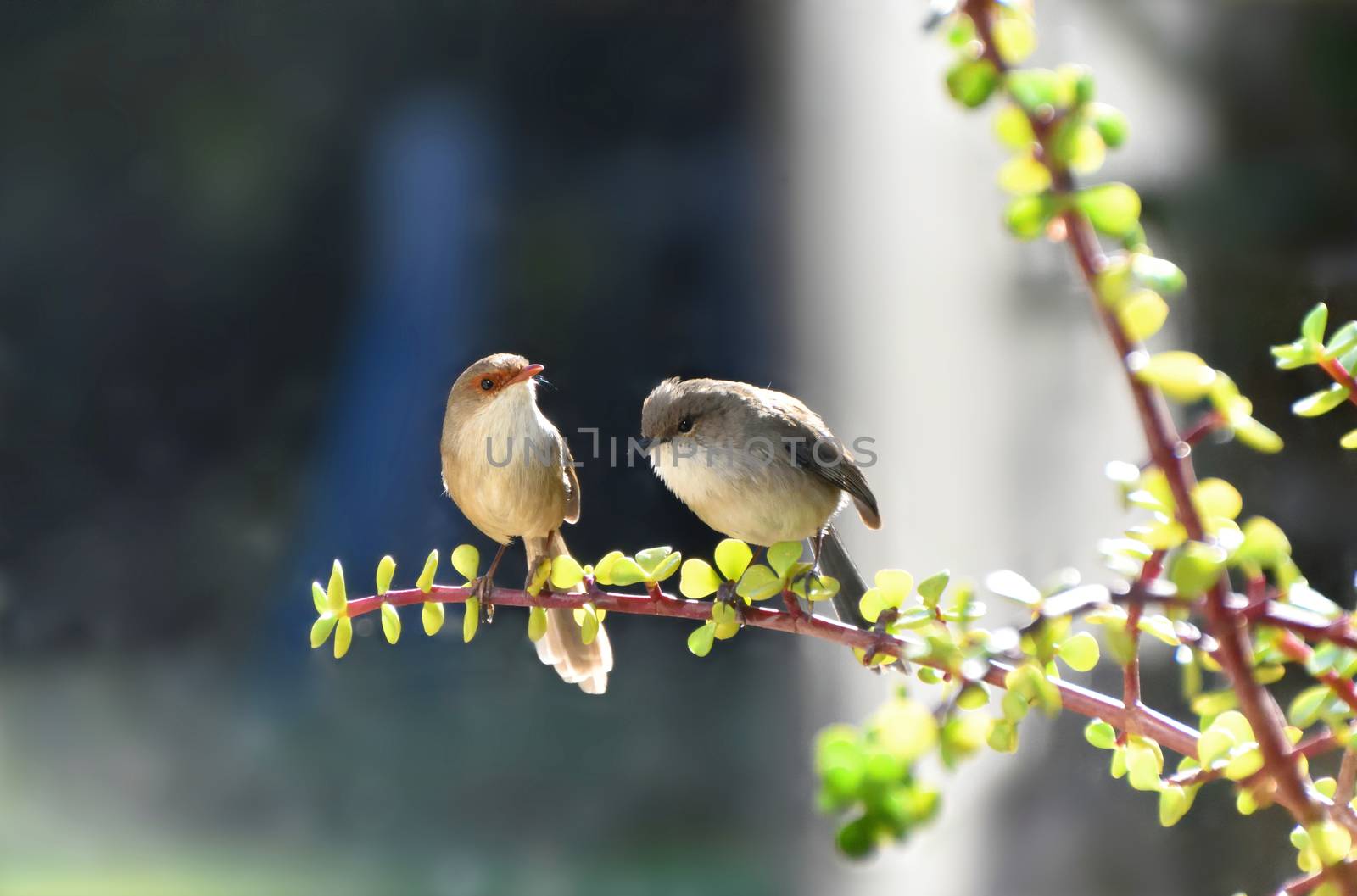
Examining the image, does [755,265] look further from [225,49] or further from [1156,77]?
[225,49]

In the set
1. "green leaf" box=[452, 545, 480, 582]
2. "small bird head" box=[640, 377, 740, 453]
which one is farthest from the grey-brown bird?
"green leaf" box=[452, 545, 480, 582]

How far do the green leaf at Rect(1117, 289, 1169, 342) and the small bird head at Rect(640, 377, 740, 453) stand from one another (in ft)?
3.10

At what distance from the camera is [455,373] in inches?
84.9

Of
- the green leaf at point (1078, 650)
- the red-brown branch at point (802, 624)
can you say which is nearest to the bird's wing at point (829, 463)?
the red-brown branch at point (802, 624)

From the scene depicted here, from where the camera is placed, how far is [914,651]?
0.50 metres

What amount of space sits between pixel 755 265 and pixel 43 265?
4.56 ft

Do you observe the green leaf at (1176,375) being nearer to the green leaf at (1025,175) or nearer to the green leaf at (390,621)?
the green leaf at (1025,175)

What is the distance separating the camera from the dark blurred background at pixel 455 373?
82.6 inches

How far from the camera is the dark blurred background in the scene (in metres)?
2.10

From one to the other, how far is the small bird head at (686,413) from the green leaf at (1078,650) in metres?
0.75

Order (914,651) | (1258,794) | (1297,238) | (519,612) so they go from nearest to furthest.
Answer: (914,651) < (1258,794) < (1297,238) < (519,612)

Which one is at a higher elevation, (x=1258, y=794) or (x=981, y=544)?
(x=981, y=544)

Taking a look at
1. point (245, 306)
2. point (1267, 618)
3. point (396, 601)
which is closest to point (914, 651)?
point (1267, 618)

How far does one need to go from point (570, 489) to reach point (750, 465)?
29 centimetres
